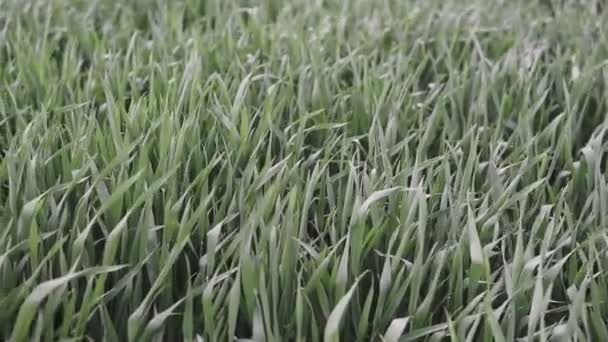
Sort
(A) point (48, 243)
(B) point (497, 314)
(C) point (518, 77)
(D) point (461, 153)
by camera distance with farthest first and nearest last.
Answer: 1. (C) point (518, 77)
2. (D) point (461, 153)
3. (A) point (48, 243)
4. (B) point (497, 314)

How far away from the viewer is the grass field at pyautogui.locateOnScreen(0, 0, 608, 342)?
37.4 inches

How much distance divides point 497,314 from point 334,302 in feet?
0.61

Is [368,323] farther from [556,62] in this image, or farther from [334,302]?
[556,62]

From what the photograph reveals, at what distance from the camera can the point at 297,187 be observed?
111 cm

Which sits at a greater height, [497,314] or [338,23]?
[338,23]

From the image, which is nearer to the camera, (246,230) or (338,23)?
(246,230)

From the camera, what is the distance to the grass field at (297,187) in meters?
0.95

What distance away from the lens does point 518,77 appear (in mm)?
1636

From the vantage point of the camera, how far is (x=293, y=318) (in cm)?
95

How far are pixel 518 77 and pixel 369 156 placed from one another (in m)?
0.51

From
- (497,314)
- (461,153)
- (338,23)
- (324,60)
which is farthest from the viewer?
(338,23)

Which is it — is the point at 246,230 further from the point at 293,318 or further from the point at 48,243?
the point at 48,243

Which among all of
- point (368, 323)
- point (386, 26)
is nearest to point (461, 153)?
point (368, 323)

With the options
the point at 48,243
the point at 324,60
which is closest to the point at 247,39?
the point at 324,60
